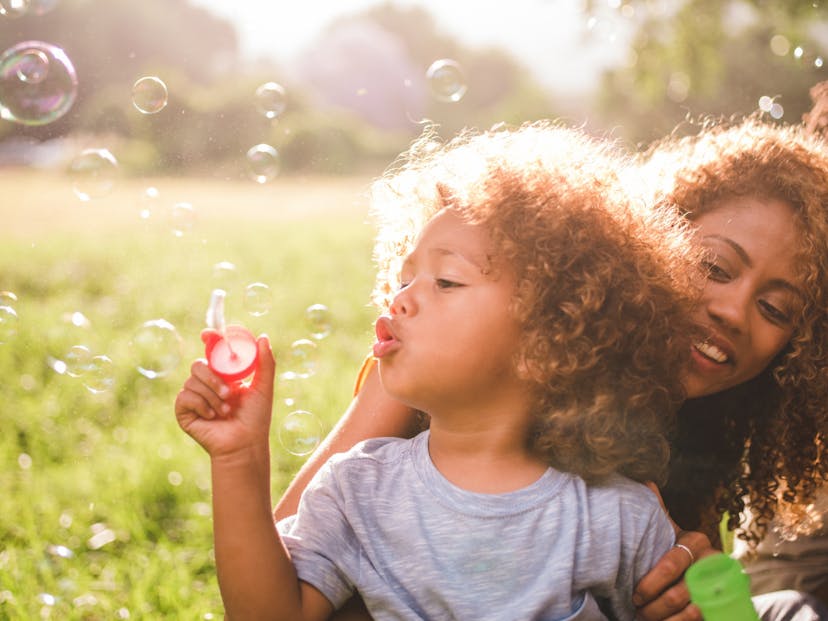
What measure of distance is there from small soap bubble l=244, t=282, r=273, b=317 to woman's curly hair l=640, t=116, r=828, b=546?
0.92 metres

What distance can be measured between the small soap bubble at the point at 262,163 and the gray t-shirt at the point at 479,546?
1553mm

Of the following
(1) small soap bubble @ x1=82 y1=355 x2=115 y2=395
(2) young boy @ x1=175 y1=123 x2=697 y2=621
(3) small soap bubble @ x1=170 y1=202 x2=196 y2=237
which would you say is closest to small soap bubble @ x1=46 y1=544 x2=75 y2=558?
(1) small soap bubble @ x1=82 y1=355 x2=115 y2=395

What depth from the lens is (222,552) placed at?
1.45m

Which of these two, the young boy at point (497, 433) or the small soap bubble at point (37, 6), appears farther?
the small soap bubble at point (37, 6)

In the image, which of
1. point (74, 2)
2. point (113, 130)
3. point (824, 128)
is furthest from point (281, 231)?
point (74, 2)

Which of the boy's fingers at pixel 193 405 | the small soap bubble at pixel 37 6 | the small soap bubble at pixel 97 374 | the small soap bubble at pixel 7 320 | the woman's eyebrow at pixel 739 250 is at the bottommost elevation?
the boy's fingers at pixel 193 405

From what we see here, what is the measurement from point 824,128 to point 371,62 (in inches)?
1215

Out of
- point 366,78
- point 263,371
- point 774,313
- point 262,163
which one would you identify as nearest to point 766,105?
point 774,313

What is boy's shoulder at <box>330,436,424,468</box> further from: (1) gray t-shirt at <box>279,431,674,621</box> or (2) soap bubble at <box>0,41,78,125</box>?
(2) soap bubble at <box>0,41,78,125</box>

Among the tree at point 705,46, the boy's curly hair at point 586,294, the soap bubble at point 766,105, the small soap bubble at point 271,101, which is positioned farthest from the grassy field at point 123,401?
the tree at point 705,46

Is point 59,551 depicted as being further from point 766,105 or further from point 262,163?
point 766,105

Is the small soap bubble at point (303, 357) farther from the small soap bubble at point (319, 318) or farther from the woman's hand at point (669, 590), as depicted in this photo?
the woman's hand at point (669, 590)

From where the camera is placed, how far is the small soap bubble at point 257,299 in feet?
7.53

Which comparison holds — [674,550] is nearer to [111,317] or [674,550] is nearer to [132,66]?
[111,317]
